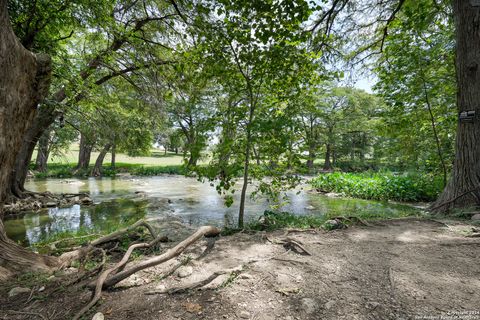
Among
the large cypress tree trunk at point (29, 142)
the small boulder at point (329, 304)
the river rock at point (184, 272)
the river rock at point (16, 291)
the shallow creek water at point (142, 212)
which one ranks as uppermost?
the large cypress tree trunk at point (29, 142)

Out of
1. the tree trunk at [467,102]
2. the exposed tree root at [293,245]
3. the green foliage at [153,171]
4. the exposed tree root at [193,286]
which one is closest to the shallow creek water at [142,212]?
the tree trunk at [467,102]

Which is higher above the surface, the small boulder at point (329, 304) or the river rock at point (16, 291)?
the small boulder at point (329, 304)

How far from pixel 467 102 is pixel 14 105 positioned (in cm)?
817

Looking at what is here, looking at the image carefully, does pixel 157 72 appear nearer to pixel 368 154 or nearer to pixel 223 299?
pixel 223 299

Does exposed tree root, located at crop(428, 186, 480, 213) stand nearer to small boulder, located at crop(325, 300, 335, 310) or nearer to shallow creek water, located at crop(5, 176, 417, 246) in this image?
shallow creek water, located at crop(5, 176, 417, 246)

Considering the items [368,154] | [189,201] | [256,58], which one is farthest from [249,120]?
[368,154]

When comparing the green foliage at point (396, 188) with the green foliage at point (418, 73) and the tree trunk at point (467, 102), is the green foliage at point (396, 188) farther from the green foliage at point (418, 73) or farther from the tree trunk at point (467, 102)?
the tree trunk at point (467, 102)

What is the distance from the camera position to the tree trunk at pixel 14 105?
7.93 feet

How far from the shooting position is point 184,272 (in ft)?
8.22

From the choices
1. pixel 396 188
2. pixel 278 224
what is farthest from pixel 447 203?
pixel 396 188

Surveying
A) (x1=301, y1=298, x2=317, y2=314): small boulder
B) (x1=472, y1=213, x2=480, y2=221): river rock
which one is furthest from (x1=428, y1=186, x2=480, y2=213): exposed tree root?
(x1=301, y1=298, x2=317, y2=314): small boulder

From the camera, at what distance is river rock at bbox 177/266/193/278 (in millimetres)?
2463

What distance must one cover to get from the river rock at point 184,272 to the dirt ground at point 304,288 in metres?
0.01

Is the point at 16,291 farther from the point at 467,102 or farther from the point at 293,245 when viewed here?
the point at 467,102
